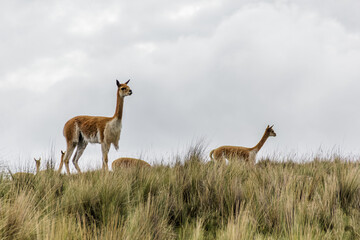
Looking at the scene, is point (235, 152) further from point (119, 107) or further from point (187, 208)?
point (187, 208)

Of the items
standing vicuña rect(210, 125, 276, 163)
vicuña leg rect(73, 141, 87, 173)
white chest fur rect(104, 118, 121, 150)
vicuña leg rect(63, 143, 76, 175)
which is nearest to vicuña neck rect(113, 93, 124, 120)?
white chest fur rect(104, 118, 121, 150)

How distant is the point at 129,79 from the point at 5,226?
7.33 metres

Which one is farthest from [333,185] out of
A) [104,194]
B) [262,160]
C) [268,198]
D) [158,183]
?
[262,160]

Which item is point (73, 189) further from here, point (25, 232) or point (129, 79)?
point (129, 79)

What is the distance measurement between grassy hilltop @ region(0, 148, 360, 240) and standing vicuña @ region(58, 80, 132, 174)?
3994mm

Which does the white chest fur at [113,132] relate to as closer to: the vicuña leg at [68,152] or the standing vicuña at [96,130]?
the standing vicuña at [96,130]

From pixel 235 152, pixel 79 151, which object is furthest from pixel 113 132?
pixel 235 152

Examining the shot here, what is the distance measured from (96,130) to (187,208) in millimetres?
6032

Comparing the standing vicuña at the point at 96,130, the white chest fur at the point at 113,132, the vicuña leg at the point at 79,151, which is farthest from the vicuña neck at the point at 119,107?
the vicuña leg at the point at 79,151

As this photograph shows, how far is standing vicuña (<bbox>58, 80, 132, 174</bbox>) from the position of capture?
32.2ft

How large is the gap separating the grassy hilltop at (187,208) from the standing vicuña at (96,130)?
399 cm

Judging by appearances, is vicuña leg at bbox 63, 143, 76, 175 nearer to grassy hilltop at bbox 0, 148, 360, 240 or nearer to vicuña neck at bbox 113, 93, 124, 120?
vicuña neck at bbox 113, 93, 124, 120

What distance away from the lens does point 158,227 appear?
11.1 ft

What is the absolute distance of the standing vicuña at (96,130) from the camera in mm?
9805
